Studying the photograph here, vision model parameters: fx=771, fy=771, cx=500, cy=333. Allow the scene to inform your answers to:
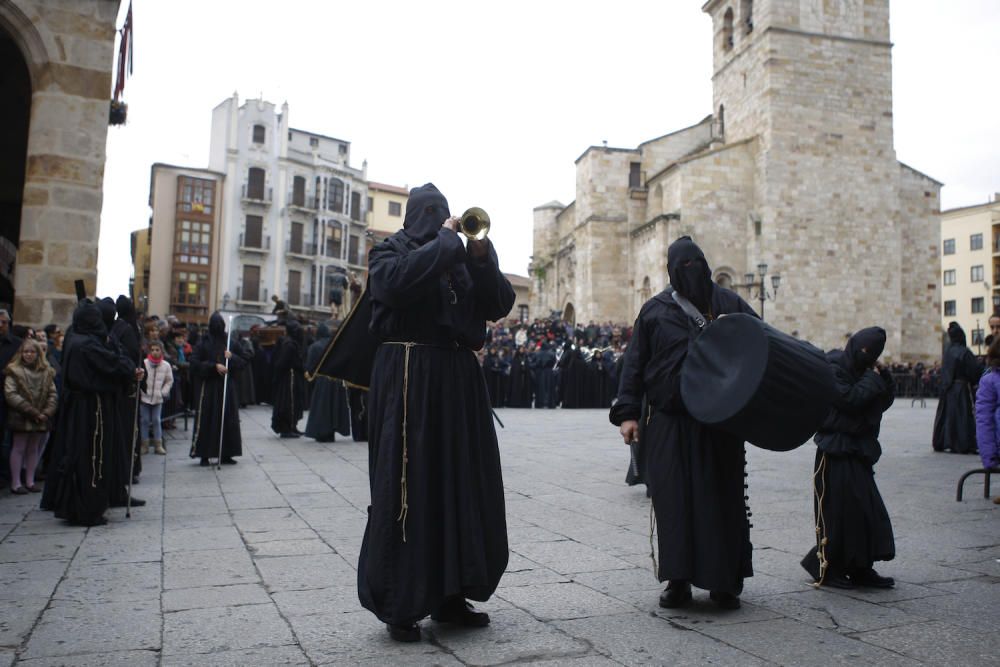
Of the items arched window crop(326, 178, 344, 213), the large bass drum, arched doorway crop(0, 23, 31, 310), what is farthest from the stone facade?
arched window crop(326, 178, 344, 213)

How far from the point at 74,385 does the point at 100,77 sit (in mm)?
4243

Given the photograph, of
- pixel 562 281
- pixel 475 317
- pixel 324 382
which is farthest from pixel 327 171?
pixel 475 317

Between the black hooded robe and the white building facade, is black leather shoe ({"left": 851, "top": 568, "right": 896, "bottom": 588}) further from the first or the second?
A: the white building facade

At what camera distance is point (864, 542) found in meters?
4.19

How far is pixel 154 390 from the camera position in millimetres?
10227

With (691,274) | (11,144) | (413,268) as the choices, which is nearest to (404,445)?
(413,268)

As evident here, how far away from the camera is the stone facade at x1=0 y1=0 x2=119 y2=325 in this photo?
8383 mm

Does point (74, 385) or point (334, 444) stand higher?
point (74, 385)

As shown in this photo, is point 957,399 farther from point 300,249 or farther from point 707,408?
point 300,249

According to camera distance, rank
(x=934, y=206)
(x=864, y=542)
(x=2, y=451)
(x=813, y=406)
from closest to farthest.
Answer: (x=813, y=406) < (x=864, y=542) < (x=2, y=451) < (x=934, y=206)

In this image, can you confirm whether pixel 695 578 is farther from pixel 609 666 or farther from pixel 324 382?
pixel 324 382

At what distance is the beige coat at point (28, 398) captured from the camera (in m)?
7.11

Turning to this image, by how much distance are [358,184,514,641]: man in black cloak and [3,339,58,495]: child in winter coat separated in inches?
205

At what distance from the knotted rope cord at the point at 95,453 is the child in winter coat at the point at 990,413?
7523 mm
